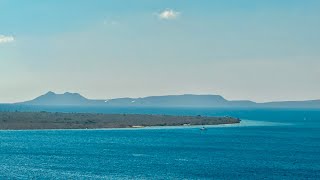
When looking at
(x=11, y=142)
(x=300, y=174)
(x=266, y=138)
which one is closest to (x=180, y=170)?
(x=300, y=174)

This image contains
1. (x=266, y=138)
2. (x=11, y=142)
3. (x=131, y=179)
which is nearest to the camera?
(x=131, y=179)

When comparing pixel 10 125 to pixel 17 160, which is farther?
pixel 10 125

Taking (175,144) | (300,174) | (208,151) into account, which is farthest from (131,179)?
(175,144)

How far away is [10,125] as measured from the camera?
18175 centimetres

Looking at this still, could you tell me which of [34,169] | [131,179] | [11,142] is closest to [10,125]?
[11,142]

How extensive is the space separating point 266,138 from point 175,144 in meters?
34.0

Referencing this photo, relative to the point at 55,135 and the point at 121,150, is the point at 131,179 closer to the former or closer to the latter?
the point at 121,150

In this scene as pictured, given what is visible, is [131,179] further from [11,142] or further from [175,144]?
[11,142]

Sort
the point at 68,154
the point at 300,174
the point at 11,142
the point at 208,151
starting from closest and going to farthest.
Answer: the point at 300,174 → the point at 68,154 → the point at 208,151 → the point at 11,142

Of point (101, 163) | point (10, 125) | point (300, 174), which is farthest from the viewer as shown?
point (10, 125)

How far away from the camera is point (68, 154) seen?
109 metres

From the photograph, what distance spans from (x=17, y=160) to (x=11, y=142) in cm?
3525

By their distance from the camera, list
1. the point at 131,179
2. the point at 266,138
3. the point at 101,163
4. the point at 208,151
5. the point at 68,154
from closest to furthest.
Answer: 1. the point at 131,179
2. the point at 101,163
3. the point at 68,154
4. the point at 208,151
5. the point at 266,138

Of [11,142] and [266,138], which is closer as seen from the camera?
[11,142]
